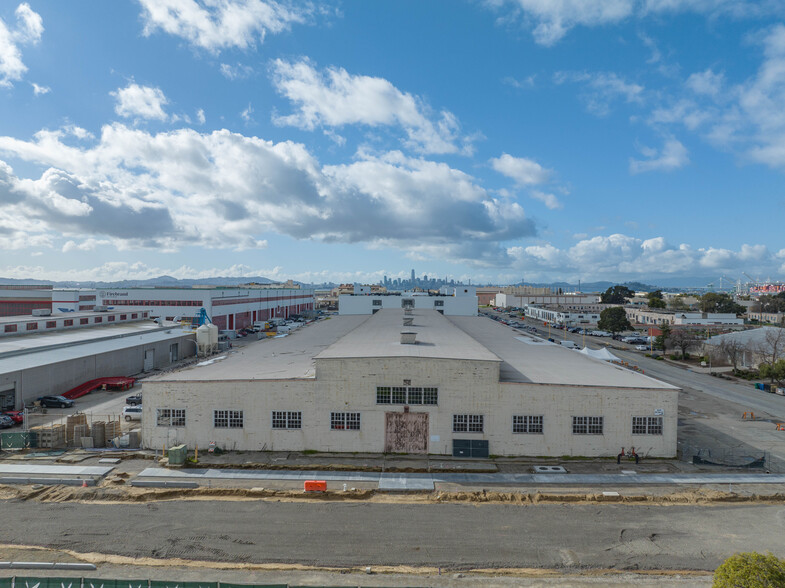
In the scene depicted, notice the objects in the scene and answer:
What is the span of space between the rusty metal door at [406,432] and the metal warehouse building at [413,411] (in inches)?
2.4

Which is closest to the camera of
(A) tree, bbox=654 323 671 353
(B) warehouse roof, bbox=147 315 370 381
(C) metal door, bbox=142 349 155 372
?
(B) warehouse roof, bbox=147 315 370 381

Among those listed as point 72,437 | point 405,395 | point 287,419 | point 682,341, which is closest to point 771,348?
point 682,341

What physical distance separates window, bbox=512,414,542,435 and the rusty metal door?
5.47 metres

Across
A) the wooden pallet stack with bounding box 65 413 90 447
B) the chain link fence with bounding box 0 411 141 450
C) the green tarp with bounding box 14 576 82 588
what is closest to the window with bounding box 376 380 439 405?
the chain link fence with bounding box 0 411 141 450

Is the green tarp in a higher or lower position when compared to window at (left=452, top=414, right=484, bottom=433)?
lower

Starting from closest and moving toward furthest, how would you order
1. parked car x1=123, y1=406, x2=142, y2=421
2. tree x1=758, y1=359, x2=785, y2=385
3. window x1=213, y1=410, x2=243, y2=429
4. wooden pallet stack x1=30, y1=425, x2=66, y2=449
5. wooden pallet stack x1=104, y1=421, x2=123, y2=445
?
window x1=213, y1=410, x2=243, y2=429 → wooden pallet stack x1=30, y1=425, x2=66, y2=449 → wooden pallet stack x1=104, y1=421, x2=123, y2=445 → parked car x1=123, y1=406, x2=142, y2=421 → tree x1=758, y1=359, x2=785, y2=385

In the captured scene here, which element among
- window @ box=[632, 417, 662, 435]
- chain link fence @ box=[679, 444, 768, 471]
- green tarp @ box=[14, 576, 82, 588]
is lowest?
chain link fence @ box=[679, 444, 768, 471]

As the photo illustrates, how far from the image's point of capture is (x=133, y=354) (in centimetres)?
5406

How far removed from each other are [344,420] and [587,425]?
49.1 feet

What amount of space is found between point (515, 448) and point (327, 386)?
39.8ft

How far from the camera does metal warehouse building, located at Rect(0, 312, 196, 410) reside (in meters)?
38.2

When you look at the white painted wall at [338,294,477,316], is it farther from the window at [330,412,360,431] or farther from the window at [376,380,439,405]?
the window at [330,412,360,431]

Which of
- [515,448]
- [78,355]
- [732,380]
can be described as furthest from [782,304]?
[78,355]

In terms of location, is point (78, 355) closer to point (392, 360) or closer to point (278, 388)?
point (278, 388)
